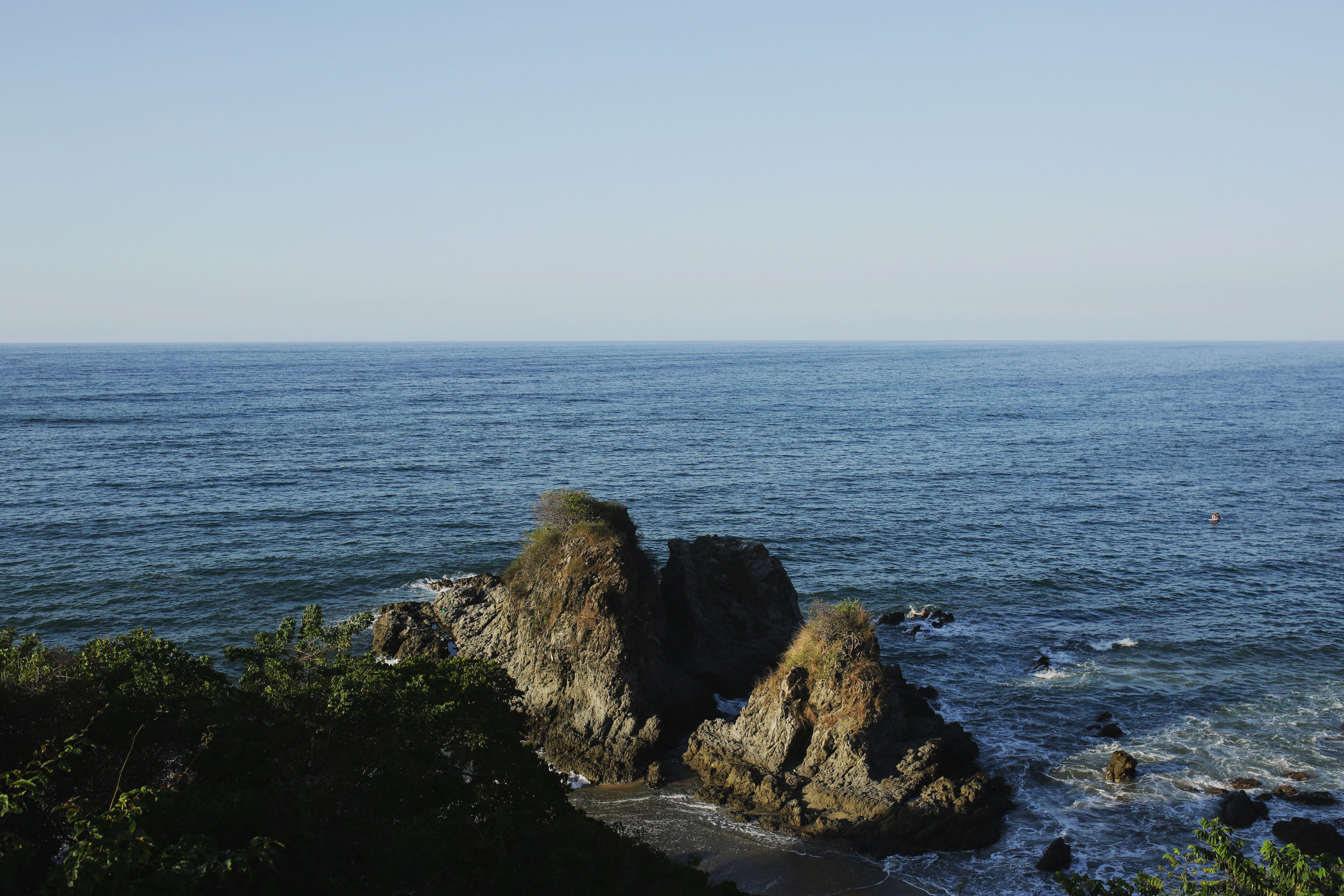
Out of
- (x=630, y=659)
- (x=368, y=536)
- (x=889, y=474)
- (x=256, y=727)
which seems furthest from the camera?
(x=889, y=474)

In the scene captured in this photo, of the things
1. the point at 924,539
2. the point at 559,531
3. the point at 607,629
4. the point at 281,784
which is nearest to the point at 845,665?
the point at 607,629

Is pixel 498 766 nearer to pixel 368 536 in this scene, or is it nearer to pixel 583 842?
pixel 583 842

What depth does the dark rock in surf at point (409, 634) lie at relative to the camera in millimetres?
44406

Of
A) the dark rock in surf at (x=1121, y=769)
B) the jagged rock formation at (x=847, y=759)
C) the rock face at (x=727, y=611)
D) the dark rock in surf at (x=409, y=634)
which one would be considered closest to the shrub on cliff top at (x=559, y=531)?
the rock face at (x=727, y=611)

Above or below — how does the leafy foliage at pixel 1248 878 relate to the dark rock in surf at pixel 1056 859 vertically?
above

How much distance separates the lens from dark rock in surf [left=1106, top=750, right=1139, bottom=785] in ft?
111

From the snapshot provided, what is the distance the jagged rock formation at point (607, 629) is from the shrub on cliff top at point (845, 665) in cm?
641

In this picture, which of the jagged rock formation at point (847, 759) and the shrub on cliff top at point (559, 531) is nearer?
the jagged rock formation at point (847, 759)

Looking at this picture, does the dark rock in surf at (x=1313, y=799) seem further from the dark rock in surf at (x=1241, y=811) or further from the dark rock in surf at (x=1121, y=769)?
the dark rock in surf at (x=1121, y=769)

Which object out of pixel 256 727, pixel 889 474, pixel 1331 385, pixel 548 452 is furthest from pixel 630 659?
pixel 1331 385

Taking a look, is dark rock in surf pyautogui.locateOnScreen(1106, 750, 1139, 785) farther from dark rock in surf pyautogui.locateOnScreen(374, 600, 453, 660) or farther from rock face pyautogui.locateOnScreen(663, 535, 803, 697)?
dark rock in surf pyautogui.locateOnScreen(374, 600, 453, 660)

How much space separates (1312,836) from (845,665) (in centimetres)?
1651

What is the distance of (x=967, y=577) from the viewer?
187 ft

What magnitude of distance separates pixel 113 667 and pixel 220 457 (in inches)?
2933
